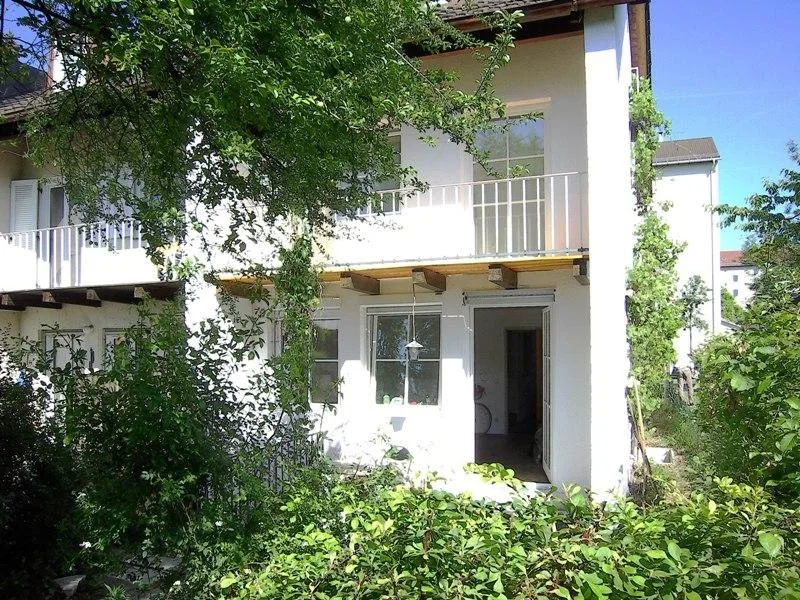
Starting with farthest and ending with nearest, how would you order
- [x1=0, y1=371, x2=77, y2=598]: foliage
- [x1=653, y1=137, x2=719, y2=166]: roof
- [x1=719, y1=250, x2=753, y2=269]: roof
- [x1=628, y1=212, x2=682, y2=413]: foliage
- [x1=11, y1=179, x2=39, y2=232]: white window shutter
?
1. [x1=719, y1=250, x2=753, y2=269]: roof
2. [x1=653, y1=137, x2=719, y2=166]: roof
3. [x1=11, y1=179, x2=39, y2=232]: white window shutter
4. [x1=628, y1=212, x2=682, y2=413]: foliage
5. [x1=0, y1=371, x2=77, y2=598]: foliage

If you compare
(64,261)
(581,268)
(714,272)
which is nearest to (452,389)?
(581,268)

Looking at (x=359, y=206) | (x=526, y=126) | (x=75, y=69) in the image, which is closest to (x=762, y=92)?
(x=526, y=126)

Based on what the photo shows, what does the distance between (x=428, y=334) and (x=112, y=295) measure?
5.60m

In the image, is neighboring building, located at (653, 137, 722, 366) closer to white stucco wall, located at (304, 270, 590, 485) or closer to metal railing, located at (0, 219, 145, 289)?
white stucco wall, located at (304, 270, 590, 485)

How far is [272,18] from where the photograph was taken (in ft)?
10.3

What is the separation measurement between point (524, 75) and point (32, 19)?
19.0ft

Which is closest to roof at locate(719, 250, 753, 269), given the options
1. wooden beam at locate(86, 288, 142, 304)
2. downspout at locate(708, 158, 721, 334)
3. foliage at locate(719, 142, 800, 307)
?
downspout at locate(708, 158, 721, 334)

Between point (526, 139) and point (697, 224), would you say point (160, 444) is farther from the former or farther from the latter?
point (697, 224)

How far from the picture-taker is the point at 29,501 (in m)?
4.27

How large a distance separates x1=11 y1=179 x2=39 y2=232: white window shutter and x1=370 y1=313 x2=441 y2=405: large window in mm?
7232

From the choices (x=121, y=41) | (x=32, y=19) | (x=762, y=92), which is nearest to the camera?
(x=121, y=41)

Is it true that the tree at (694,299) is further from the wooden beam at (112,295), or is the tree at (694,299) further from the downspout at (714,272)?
the wooden beam at (112,295)

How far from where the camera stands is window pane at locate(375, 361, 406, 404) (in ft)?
28.3

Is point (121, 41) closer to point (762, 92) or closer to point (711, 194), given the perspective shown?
point (762, 92)
